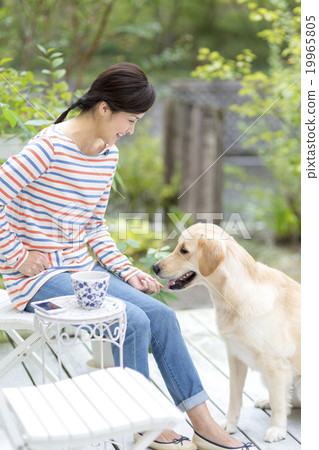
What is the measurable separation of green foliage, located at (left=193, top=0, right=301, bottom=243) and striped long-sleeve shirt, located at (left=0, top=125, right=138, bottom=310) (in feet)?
8.17

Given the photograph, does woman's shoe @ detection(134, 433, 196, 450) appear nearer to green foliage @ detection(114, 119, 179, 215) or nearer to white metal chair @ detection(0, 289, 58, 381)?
white metal chair @ detection(0, 289, 58, 381)

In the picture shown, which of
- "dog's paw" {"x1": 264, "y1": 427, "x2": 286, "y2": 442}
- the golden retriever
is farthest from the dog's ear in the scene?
"dog's paw" {"x1": 264, "y1": 427, "x2": 286, "y2": 442}

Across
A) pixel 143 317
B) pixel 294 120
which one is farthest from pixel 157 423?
pixel 294 120

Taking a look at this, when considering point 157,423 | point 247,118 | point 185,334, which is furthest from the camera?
point 247,118

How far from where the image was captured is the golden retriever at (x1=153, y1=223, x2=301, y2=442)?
2252mm

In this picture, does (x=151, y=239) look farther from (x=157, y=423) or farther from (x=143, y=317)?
(x=157, y=423)

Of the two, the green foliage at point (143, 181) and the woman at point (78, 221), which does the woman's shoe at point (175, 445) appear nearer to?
the woman at point (78, 221)

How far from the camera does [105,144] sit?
223 centimetres

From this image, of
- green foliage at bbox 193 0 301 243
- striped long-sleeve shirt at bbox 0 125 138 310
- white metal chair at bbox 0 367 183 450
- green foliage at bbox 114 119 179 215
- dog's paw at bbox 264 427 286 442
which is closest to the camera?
white metal chair at bbox 0 367 183 450

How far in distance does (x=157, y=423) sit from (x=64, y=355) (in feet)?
5.04

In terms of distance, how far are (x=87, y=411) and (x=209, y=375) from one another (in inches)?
52.6

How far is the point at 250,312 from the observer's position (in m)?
2.26

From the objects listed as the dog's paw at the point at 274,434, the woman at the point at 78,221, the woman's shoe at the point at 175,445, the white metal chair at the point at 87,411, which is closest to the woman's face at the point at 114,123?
the woman at the point at 78,221

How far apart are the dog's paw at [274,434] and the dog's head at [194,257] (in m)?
0.62
